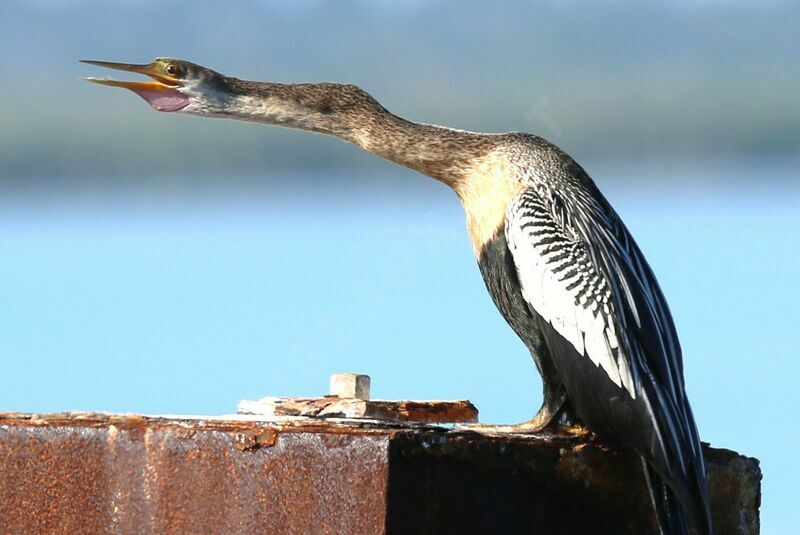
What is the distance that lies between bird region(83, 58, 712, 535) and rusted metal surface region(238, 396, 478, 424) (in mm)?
247

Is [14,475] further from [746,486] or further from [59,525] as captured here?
[746,486]

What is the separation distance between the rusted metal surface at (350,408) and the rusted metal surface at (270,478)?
547 millimetres

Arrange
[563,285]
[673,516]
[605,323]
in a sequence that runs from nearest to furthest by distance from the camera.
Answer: [673,516]
[605,323]
[563,285]

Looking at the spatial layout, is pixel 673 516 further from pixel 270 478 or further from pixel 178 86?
pixel 178 86

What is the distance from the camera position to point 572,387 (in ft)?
12.8

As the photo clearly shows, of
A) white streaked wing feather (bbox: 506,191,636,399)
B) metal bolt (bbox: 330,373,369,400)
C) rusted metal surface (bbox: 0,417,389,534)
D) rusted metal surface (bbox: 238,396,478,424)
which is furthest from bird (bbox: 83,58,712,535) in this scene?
rusted metal surface (bbox: 0,417,389,534)

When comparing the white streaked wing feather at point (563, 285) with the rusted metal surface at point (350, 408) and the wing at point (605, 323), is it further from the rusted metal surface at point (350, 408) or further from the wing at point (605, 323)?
the rusted metal surface at point (350, 408)

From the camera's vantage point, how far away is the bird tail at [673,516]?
11.0 feet

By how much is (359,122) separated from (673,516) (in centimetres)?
219

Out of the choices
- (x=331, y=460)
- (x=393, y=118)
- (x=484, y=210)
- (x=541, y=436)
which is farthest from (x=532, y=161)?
(x=331, y=460)

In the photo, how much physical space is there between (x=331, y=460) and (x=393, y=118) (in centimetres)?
239

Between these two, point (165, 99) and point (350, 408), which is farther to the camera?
point (165, 99)

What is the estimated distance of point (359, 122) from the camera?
4.96 meters

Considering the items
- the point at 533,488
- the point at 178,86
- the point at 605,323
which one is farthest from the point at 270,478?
the point at 178,86
